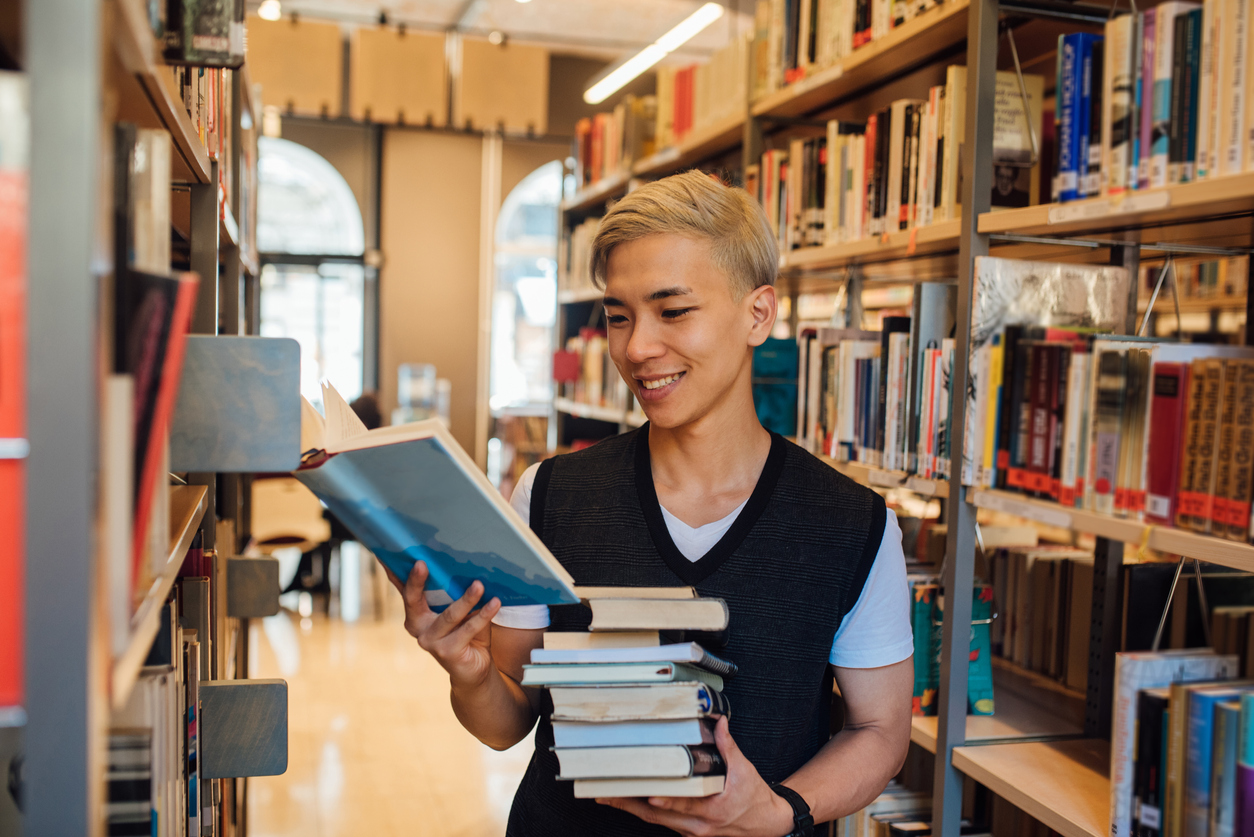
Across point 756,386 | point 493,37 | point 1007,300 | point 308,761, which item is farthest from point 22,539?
point 493,37

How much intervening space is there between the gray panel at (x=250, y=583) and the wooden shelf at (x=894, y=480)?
140cm

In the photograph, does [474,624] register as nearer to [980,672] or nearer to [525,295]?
[980,672]

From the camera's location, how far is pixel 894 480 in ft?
6.72

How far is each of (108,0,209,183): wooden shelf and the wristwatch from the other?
1.09 metres

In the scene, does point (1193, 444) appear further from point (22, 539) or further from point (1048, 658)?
point (22, 539)

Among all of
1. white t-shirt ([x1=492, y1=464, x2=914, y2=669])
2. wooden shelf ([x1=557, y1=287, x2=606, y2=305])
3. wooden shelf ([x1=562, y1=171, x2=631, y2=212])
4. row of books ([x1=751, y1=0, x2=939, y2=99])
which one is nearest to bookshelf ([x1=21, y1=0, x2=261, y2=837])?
white t-shirt ([x1=492, y1=464, x2=914, y2=669])

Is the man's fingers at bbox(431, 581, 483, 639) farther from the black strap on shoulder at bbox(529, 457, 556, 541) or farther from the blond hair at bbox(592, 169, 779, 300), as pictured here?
the blond hair at bbox(592, 169, 779, 300)

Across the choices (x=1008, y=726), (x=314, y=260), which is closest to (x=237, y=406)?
(x=1008, y=726)

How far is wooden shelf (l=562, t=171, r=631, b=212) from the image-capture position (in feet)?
14.2

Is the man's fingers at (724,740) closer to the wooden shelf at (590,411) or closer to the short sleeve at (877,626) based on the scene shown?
the short sleeve at (877,626)

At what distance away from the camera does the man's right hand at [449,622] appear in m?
1.10

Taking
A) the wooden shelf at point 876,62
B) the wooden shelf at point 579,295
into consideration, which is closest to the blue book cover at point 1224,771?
the wooden shelf at point 876,62

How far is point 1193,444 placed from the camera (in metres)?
1.33

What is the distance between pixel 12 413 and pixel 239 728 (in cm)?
109
